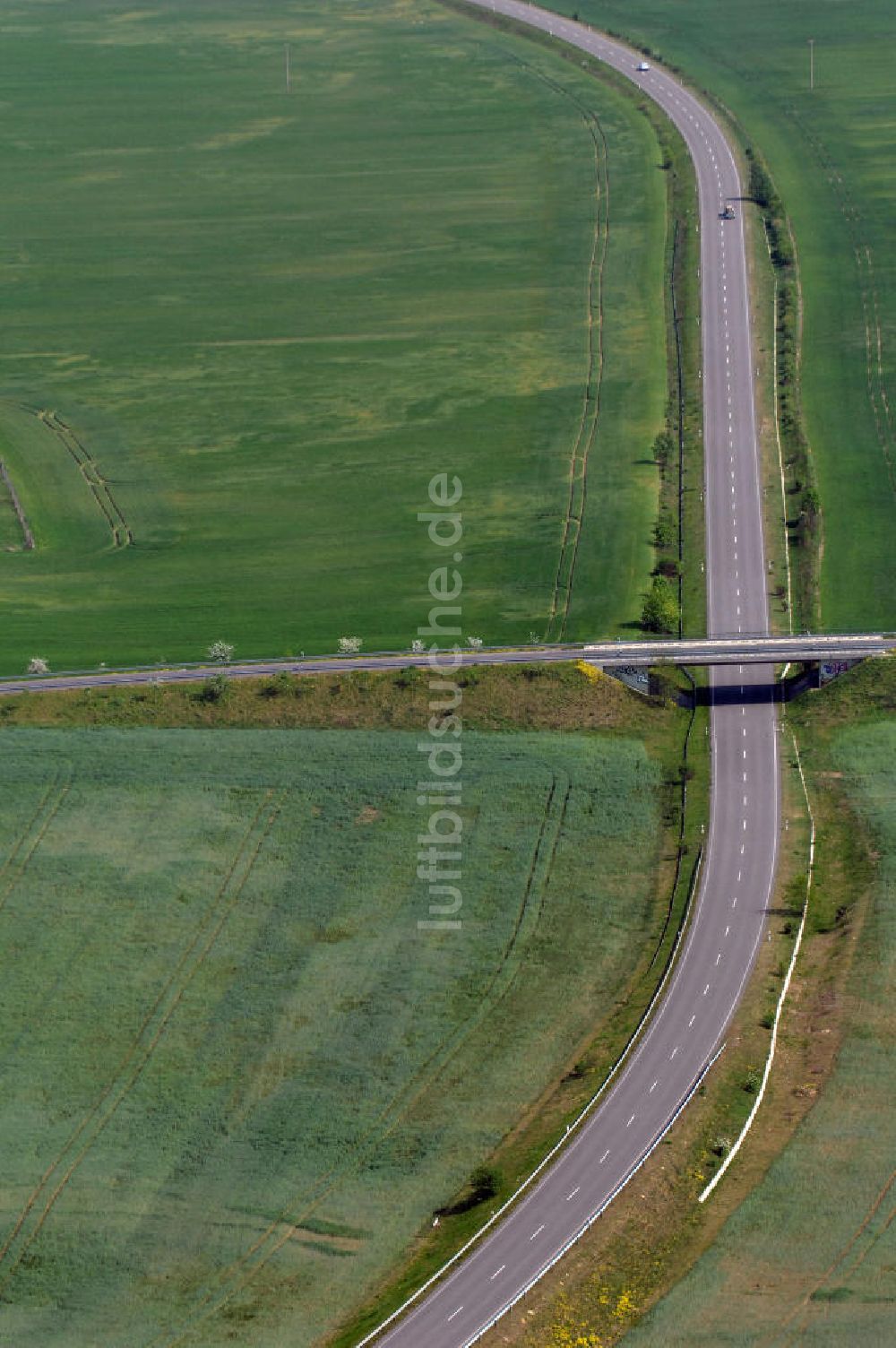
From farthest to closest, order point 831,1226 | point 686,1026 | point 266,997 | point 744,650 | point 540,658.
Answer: point 540,658, point 744,650, point 266,997, point 686,1026, point 831,1226

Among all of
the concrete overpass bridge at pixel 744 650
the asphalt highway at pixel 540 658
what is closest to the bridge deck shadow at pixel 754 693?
the concrete overpass bridge at pixel 744 650

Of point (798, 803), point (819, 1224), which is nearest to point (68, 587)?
point (798, 803)

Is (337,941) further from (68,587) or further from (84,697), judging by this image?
(68,587)

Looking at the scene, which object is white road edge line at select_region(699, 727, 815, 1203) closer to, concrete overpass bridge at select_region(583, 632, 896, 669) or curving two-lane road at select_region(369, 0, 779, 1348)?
curving two-lane road at select_region(369, 0, 779, 1348)

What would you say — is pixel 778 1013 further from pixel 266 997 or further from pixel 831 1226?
pixel 266 997

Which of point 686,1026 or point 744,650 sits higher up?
point 744,650

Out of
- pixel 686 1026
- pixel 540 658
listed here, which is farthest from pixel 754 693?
pixel 686 1026

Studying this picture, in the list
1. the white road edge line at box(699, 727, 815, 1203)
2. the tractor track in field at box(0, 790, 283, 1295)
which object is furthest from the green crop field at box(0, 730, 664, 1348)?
the white road edge line at box(699, 727, 815, 1203)

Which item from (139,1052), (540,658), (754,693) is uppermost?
(540,658)
